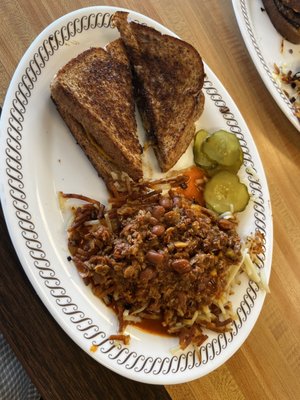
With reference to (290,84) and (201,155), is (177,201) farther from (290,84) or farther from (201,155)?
(290,84)

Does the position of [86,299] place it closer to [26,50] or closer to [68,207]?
[68,207]

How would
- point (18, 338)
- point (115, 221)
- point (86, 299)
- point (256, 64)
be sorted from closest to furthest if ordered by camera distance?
point (18, 338) → point (86, 299) → point (115, 221) → point (256, 64)

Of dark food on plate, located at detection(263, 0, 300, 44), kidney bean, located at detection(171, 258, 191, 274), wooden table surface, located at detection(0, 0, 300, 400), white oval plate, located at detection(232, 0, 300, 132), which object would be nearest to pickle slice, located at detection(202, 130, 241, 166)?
wooden table surface, located at detection(0, 0, 300, 400)

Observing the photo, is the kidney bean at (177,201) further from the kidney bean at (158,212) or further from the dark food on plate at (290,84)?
the dark food on plate at (290,84)

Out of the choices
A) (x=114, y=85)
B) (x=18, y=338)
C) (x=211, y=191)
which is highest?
(x=114, y=85)

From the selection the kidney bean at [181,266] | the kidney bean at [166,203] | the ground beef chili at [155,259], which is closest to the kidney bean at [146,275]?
the ground beef chili at [155,259]

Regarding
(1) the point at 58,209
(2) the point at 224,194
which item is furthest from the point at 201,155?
(1) the point at 58,209

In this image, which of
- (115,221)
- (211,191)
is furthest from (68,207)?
(211,191)
